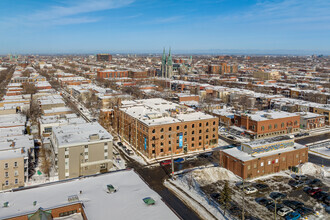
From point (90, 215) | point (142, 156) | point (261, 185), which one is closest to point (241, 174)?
point (261, 185)

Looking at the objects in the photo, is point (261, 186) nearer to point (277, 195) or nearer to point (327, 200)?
point (277, 195)

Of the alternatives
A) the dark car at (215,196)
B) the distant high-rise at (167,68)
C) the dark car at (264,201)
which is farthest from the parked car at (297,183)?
the distant high-rise at (167,68)

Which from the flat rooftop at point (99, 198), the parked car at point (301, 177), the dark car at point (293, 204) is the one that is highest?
the flat rooftop at point (99, 198)

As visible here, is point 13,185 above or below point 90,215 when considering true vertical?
below

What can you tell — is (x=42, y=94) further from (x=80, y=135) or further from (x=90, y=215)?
(x=90, y=215)

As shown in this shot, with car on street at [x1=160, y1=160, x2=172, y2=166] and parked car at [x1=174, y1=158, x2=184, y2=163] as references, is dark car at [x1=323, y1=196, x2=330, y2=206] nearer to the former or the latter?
parked car at [x1=174, y1=158, x2=184, y2=163]

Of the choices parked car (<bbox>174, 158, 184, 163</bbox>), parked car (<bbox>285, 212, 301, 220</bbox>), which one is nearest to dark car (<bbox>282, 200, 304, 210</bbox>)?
parked car (<bbox>285, 212, 301, 220</bbox>)

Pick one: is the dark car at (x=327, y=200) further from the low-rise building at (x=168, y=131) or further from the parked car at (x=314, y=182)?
the low-rise building at (x=168, y=131)
